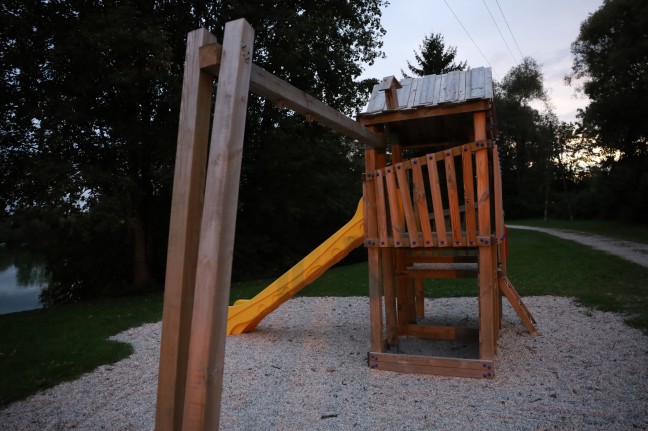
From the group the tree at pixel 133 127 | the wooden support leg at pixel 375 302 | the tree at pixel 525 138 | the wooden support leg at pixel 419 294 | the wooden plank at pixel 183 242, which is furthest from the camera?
the tree at pixel 525 138

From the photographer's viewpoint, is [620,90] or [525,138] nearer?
[620,90]

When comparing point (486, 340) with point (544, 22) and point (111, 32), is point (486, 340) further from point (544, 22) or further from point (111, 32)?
point (544, 22)

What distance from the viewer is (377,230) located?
492cm

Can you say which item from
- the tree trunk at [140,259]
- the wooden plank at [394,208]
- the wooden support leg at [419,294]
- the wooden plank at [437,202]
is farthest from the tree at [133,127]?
the wooden plank at [437,202]

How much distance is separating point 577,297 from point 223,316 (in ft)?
27.0

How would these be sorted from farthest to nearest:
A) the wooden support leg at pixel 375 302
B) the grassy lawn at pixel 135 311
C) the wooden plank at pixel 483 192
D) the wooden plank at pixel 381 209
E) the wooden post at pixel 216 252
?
the grassy lawn at pixel 135 311 → the wooden support leg at pixel 375 302 → the wooden plank at pixel 381 209 → the wooden plank at pixel 483 192 → the wooden post at pixel 216 252

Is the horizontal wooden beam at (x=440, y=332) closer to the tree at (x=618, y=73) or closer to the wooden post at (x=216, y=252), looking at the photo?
the wooden post at (x=216, y=252)

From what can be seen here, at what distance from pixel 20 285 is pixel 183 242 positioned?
2407cm

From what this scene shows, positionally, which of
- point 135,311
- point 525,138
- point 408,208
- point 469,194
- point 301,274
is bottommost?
point 135,311

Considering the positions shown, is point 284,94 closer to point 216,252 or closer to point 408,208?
point 216,252

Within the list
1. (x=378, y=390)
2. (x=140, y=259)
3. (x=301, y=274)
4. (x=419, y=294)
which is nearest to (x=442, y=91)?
(x=301, y=274)

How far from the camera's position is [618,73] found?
88.2 ft

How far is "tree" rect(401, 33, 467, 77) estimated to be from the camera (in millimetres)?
31016

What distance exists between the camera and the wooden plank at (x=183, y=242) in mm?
2373
